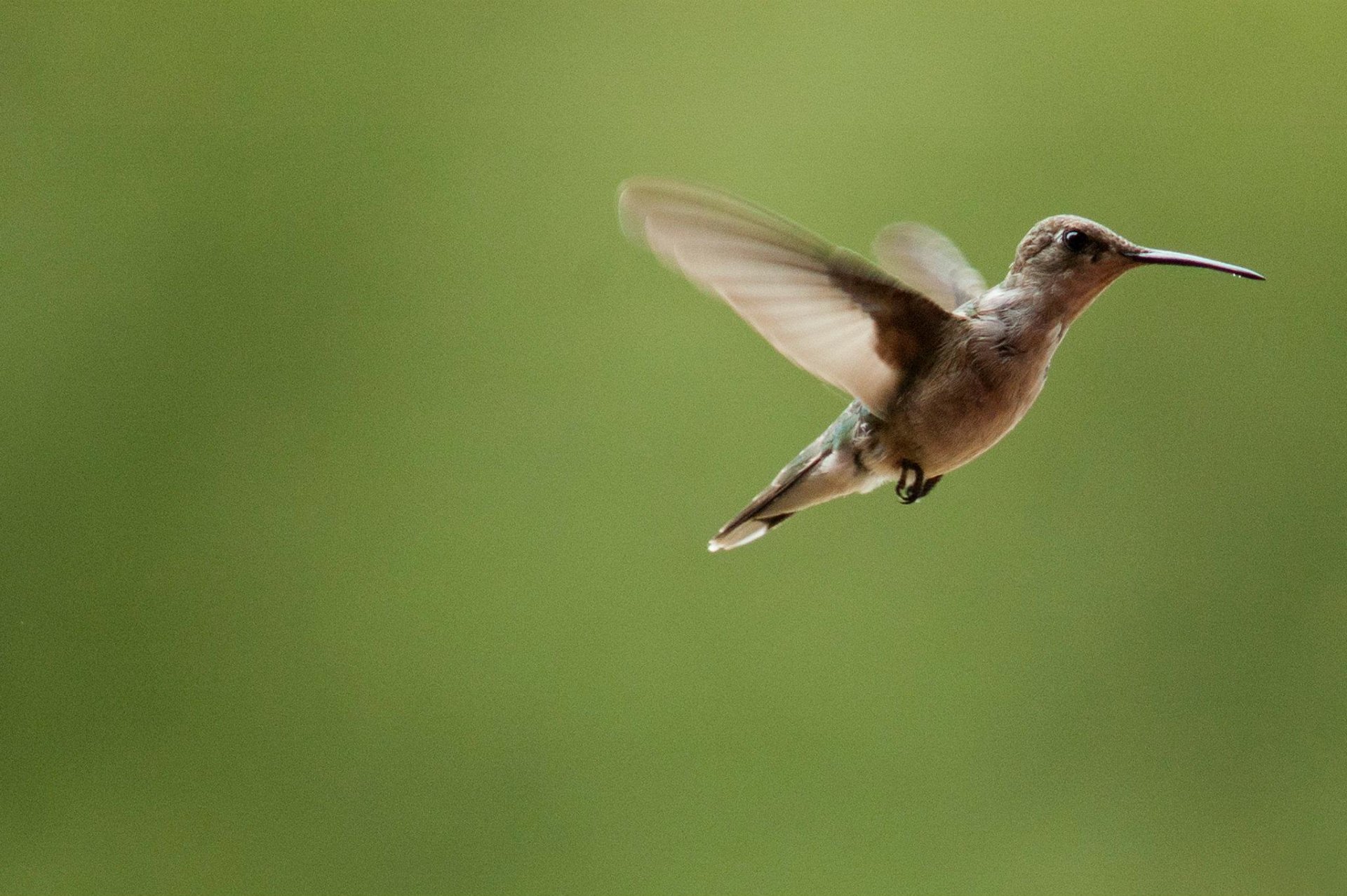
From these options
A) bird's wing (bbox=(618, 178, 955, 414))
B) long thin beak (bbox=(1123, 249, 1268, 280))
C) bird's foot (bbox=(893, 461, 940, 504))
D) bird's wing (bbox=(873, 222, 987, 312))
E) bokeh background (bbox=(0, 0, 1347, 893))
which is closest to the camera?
bird's wing (bbox=(618, 178, 955, 414))

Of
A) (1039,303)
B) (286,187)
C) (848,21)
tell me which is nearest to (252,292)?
(286,187)

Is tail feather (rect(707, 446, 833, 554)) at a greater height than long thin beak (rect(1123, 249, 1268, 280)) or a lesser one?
lesser

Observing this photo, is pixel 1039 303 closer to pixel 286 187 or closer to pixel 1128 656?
pixel 1128 656

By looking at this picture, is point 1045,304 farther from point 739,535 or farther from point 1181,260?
point 739,535

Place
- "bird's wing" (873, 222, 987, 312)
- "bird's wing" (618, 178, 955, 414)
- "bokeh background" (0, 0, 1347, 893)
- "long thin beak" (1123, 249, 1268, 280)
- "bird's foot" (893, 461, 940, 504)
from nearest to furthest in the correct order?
"bird's wing" (618, 178, 955, 414)
"long thin beak" (1123, 249, 1268, 280)
"bird's foot" (893, 461, 940, 504)
"bird's wing" (873, 222, 987, 312)
"bokeh background" (0, 0, 1347, 893)

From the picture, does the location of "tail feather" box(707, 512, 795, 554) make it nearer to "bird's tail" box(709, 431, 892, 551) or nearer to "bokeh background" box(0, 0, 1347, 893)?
"bird's tail" box(709, 431, 892, 551)

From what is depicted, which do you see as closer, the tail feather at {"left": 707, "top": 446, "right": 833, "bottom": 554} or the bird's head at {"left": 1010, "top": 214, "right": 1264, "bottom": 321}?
the bird's head at {"left": 1010, "top": 214, "right": 1264, "bottom": 321}

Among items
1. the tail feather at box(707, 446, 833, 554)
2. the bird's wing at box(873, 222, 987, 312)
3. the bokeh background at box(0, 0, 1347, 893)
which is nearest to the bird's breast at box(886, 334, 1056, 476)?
the tail feather at box(707, 446, 833, 554)
